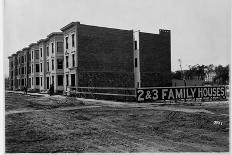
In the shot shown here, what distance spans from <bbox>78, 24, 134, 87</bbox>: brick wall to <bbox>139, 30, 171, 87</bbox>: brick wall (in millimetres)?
2046

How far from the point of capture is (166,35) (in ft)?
133

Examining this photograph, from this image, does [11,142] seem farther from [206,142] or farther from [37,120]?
[206,142]

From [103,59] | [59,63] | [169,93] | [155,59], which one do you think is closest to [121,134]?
[169,93]

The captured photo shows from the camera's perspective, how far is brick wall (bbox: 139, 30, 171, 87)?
3791 cm

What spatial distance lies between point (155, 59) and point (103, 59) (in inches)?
382

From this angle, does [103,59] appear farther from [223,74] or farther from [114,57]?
[223,74]

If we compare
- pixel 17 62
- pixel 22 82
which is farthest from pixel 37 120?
pixel 17 62

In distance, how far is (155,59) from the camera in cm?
3934

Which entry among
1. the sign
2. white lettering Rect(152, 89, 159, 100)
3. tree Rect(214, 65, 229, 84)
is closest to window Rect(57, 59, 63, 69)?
the sign

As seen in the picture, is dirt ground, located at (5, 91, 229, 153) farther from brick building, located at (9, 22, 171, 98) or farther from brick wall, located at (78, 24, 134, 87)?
brick wall, located at (78, 24, 134, 87)

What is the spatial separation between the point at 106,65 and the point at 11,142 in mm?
26559

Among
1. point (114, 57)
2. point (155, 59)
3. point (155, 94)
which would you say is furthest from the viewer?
point (155, 59)

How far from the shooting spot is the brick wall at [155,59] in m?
37.9

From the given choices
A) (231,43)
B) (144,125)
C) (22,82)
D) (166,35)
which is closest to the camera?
(231,43)
